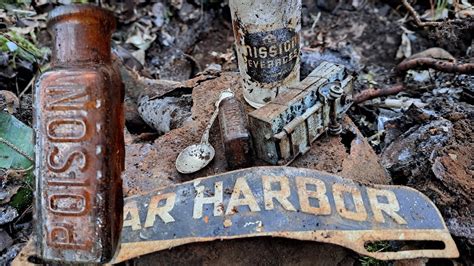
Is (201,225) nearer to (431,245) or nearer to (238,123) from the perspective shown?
(238,123)

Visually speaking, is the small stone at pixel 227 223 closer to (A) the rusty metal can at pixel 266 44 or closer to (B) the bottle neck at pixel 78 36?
(B) the bottle neck at pixel 78 36

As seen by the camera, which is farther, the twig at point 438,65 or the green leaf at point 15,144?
the twig at point 438,65

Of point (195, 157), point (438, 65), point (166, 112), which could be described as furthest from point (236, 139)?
point (438, 65)

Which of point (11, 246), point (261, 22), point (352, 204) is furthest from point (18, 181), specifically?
point (352, 204)

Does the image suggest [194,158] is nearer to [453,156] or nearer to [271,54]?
[271,54]

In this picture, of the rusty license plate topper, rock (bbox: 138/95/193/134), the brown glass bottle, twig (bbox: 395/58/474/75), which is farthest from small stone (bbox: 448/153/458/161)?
the brown glass bottle

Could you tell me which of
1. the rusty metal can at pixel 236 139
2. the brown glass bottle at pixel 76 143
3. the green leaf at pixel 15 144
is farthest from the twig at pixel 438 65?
the green leaf at pixel 15 144

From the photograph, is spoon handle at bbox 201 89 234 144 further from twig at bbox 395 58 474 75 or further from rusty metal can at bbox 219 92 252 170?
twig at bbox 395 58 474 75
